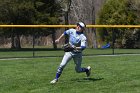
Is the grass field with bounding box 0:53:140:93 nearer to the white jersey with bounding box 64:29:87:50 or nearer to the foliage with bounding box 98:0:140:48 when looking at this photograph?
the white jersey with bounding box 64:29:87:50

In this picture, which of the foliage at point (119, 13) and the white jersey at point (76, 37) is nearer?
the white jersey at point (76, 37)

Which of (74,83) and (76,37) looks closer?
(76,37)

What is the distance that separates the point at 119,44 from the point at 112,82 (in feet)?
78.3

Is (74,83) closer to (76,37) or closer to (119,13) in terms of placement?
(76,37)

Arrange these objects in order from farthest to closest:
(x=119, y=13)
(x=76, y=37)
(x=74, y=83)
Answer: (x=119, y=13), (x=74, y=83), (x=76, y=37)

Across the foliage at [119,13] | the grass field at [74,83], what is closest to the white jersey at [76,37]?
the grass field at [74,83]

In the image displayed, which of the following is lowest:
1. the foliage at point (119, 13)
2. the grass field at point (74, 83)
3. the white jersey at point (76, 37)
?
the foliage at point (119, 13)

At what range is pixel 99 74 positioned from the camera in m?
15.0

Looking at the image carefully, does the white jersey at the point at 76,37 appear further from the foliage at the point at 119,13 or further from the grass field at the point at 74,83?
the foliage at the point at 119,13

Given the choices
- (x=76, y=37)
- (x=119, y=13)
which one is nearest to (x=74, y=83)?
(x=76, y=37)

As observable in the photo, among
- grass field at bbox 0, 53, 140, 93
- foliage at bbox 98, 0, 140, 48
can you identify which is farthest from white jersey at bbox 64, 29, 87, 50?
foliage at bbox 98, 0, 140, 48

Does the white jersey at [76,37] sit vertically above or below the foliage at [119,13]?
above

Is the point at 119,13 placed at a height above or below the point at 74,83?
below

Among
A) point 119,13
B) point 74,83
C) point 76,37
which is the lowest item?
point 119,13
